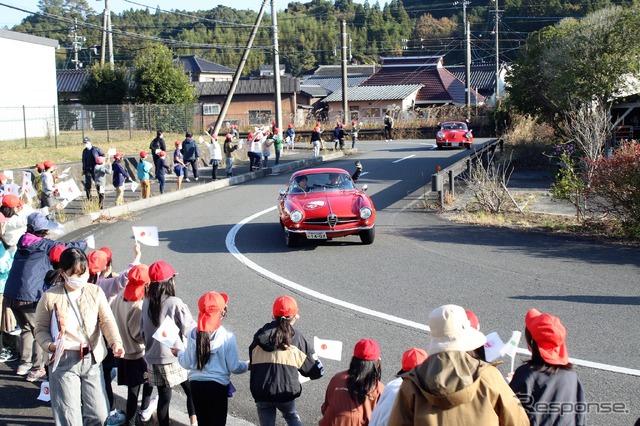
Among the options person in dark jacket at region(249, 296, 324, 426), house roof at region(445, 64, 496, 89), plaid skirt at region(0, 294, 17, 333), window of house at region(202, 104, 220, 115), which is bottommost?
plaid skirt at region(0, 294, 17, 333)

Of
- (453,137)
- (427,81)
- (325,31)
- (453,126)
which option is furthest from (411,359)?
(325,31)

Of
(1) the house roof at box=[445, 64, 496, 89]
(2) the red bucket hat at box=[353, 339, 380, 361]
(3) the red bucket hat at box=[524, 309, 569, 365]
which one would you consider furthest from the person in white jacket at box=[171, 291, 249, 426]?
(1) the house roof at box=[445, 64, 496, 89]

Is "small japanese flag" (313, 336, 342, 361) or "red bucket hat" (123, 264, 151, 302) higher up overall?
"red bucket hat" (123, 264, 151, 302)

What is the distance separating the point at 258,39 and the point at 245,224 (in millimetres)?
94703

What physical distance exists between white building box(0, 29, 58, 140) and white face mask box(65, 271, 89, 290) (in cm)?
2884

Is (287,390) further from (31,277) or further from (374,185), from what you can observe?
(374,185)

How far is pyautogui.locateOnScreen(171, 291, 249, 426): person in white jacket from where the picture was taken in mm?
5453

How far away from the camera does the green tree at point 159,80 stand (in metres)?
41.8

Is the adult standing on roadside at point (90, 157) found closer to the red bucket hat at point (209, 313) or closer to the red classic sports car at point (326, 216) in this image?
the red classic sports car at point (326, 216)

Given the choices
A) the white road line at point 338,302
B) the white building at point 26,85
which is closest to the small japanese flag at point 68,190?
the white road line at point 338,302

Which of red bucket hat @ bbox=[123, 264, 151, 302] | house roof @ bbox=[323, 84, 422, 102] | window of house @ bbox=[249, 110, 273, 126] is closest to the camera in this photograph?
red bucket hat @ bbox=[123, 264, 151, 302]

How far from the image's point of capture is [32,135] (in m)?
33.8

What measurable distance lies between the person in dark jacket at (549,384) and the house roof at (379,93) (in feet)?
217

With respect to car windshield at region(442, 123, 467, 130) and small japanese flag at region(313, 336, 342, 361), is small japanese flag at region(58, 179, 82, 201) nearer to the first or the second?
small japanese flag at region(313, 336, 342, 361)
